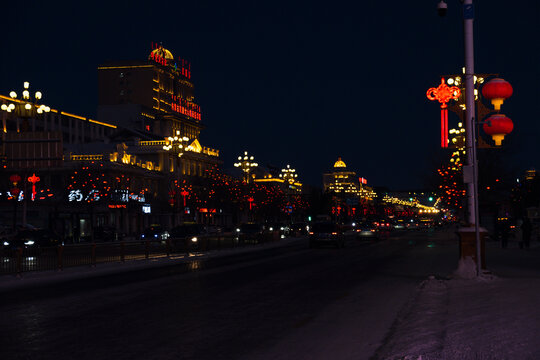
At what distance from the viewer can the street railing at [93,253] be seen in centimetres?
2302

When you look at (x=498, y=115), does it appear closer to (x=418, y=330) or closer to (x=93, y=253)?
(x=418, y=330)

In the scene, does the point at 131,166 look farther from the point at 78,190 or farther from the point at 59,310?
the point at 59,310

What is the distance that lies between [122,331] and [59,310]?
11.4 feet

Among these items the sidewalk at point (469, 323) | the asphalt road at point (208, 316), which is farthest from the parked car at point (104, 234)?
the sidewalk at point (469, 323)

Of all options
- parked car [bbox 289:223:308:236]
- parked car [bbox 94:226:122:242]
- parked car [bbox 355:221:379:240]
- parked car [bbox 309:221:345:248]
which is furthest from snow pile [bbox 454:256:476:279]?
parked car [bbox 289:223:308:236]

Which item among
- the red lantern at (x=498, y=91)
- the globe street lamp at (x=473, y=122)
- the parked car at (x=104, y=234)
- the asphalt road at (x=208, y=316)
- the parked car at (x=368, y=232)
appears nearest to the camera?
the asphalt road at (x=208, y=316)

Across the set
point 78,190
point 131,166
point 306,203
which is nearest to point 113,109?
point 306,203

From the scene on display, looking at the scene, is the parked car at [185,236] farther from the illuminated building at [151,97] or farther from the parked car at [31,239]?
the illuminated building at [151,97]

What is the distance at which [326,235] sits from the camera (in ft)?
145

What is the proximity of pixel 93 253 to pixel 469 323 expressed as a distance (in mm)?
19762

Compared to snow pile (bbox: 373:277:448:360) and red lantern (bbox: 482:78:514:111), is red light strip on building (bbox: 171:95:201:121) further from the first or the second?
snow pile (bbox: 373:277:448:360)

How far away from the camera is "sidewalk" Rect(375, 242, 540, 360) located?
8.16m

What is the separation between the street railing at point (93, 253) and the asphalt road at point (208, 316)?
321 centimetres

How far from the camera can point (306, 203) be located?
139375 millimetres
